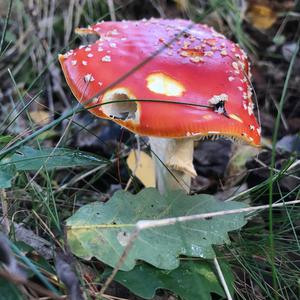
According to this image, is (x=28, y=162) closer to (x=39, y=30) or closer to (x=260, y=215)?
(x=260, y=215)

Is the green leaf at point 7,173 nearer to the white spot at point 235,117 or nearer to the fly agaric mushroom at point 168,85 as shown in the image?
the fly agaric mushroom at point 168,85

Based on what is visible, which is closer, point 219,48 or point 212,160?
point 219,48

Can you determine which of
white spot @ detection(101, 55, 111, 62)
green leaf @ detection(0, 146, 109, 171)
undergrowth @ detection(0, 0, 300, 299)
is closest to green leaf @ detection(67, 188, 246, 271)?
undergrowth @ detection(0, 0, 300, 299)

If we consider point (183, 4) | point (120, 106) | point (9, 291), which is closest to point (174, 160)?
point (120, 106)

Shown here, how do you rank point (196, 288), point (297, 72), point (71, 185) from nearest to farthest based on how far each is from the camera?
point (196, 288)
point (71, 185)
point (297, 72)

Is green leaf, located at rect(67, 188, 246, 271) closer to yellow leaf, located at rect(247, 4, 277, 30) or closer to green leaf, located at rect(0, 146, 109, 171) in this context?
green leaf, located at rect(0, 146, 109, 171)

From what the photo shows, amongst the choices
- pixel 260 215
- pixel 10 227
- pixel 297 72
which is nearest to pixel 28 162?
pixel 10 227
